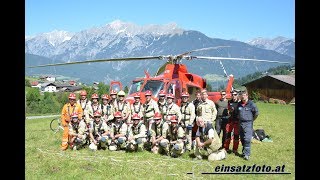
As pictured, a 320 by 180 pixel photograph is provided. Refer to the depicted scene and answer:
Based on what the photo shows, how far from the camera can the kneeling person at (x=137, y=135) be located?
382 inches

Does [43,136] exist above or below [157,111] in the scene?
below

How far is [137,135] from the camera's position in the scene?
9703 mm

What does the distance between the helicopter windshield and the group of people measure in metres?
1.08

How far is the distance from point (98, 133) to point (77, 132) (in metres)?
0.67

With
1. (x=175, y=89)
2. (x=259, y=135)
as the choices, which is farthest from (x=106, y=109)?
(x=259, y=135)

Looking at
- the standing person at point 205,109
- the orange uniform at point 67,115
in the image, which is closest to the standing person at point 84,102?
the orange uniform at point 67,115

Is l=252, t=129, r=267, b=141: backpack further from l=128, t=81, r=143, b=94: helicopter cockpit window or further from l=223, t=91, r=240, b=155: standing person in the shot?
l=128, t=81, r=143, b=94: helicopter cockpit window

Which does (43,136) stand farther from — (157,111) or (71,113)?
(157,111)

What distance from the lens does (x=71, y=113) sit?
10688 mm

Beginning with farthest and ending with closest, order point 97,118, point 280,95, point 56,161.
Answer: point 280,95 < point 97,118 < point 56,161

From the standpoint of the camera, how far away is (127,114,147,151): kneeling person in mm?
9695

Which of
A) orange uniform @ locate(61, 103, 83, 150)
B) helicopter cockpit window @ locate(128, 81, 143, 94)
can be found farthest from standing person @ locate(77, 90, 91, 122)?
helicopter cockpit window @ locate(128, 81, 143, 94)
